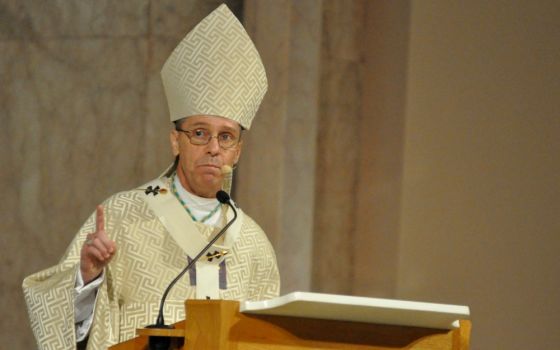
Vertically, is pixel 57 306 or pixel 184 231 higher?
pixel 184 231

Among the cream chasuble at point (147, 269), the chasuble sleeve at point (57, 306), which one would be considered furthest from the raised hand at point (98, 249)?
the cream chasuble at point (147, 269)

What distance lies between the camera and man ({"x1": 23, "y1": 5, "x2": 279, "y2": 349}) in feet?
12.0

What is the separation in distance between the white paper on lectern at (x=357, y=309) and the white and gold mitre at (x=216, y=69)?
149cm

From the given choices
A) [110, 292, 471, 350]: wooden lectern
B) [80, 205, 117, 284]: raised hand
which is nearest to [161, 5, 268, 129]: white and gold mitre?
[80, 205, 117, 284]: raised hand

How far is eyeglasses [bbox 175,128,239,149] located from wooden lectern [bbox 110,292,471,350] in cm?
121

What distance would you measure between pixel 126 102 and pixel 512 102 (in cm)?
197

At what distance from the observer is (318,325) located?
112 inches

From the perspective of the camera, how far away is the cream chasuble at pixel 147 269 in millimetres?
3682

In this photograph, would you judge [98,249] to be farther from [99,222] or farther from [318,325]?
[318,325]

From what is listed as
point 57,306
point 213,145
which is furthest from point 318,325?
point 213,145

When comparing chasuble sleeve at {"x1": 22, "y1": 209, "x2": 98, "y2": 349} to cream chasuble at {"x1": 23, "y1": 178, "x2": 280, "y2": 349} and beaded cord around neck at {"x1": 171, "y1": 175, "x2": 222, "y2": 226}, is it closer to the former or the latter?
cream chasuble at {"x1": 23, "y1": 178, "x2": 280, "y2": 349}

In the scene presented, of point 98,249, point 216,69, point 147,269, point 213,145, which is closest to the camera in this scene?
point 98,249

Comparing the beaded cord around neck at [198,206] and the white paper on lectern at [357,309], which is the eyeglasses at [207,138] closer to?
the beaded cord around neck at [198,206]

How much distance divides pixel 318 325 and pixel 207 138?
141 cm
